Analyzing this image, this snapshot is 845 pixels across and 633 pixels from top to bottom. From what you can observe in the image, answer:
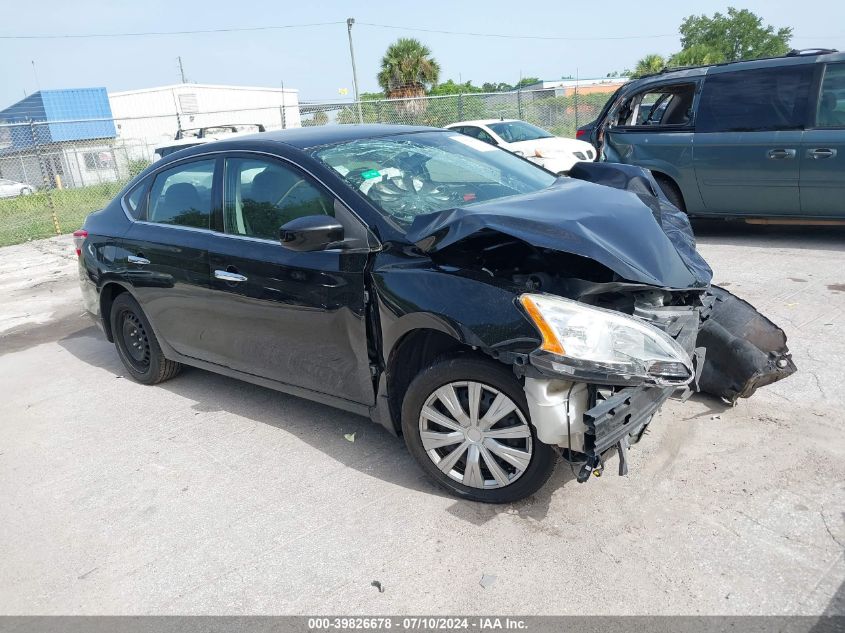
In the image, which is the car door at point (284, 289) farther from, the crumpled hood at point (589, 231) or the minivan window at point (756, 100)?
the minivan window at point (756, 100)

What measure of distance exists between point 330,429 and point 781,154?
5767 millimetres

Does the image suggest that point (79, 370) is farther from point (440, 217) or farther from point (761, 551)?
point (761, 551)

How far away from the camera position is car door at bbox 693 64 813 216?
23.6 feet

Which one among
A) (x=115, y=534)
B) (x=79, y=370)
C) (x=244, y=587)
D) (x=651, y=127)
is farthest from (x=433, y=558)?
(x=651, y=127)

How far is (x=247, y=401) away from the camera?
477cm

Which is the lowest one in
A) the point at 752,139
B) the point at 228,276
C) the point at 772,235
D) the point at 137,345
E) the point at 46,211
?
the point at 772,235

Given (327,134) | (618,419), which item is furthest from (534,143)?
(618,419)

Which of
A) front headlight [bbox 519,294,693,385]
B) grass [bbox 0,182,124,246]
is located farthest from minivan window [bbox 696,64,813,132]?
grass [bbox 0,182,124,246]

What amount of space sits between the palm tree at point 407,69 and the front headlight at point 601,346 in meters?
28.7

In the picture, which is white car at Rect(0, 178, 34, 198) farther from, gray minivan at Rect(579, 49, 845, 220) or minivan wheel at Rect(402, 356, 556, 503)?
minivan wheel at Rect(402, 356, 556, 503)

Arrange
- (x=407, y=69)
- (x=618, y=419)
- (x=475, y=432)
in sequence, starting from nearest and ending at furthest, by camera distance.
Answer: (x=618, y=419), (x=475, y=432), (x=407, y=69)

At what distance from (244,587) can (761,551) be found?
211 centimetres

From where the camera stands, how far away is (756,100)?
746 centimetres

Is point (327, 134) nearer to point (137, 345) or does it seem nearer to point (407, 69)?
point (137, 345)
